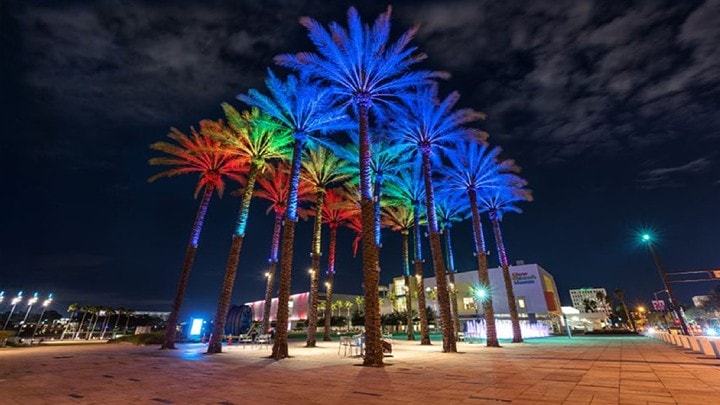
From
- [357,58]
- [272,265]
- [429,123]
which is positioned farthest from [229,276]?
[429,123]

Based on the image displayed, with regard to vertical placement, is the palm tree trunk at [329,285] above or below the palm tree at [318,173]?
below

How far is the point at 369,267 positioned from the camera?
14773mm

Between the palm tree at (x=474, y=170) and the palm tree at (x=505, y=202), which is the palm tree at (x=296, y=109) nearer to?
the palm tree at (x=474, y=170)

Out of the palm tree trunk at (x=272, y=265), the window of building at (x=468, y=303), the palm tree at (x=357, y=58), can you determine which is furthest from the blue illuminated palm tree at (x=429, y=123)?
the window of building at (x=468, y=303)

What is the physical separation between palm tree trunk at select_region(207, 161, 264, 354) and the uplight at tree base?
2256 centimetres

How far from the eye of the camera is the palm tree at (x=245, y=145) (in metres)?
20.0

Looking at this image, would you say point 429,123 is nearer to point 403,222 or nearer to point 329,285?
point 403,222

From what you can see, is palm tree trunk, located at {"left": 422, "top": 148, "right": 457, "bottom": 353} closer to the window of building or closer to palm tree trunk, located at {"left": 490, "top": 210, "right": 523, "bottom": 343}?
palm tree trunk, located at {"left": 490, "top": 210, "right": 523, "bottom": 343}

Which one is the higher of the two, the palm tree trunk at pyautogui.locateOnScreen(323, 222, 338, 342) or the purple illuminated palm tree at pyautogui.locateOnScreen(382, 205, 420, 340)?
the purple illuminated palm tree at pyautogui.locateOnScreen(382, 205, 420, 340)

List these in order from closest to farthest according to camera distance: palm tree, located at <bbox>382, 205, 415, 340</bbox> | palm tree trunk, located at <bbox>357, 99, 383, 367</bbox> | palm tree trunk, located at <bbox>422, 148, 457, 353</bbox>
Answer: palm tree trunk, located at <bbox>357, 99, 383, 367</bbox>, palm tree trunk, located at <bbox>422, 148, 457, 353</bbox>, palm tree, located at <bbox>382, 205, 415, 340</bbox>

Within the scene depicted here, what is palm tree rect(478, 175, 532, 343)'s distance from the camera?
27.4 m

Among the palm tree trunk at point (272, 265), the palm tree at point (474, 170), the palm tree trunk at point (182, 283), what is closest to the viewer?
the palm tree trunk at point (182, 283)

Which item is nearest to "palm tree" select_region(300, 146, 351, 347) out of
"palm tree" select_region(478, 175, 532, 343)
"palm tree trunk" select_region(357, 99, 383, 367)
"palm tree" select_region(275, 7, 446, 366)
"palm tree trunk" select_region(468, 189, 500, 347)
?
"palm tree" select_region(275, 7, 446, 366)

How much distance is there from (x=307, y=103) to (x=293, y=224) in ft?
25.4
